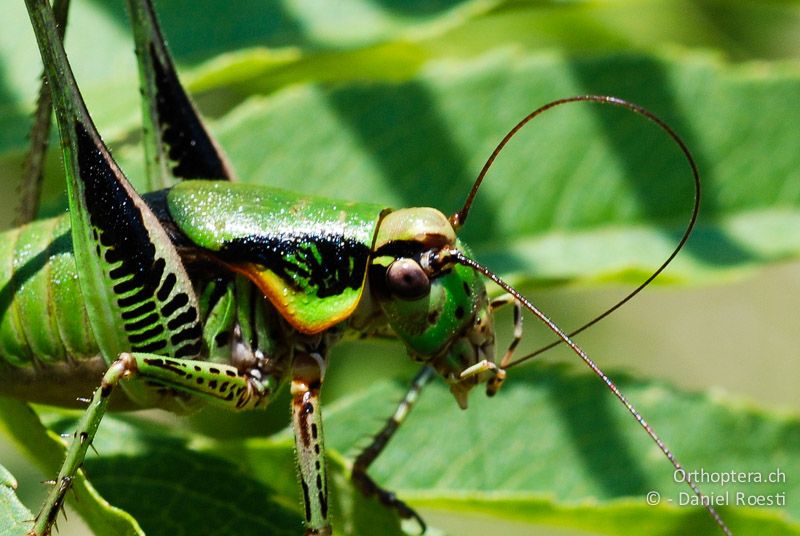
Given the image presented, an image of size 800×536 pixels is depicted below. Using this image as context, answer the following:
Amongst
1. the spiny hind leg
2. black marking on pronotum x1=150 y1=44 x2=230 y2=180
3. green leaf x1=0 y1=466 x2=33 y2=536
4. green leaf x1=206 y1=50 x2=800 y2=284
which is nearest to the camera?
green leaf x1=0 y1=466 x2=33 y2=536

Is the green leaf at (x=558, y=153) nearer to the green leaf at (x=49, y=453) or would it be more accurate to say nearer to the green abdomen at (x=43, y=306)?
the green abdomen at (x=43, y=306)

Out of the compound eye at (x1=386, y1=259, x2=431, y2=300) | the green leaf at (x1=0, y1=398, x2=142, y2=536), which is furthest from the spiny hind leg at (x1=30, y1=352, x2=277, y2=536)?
the compound eye at (x1=386, y1=259, x2=431, y2=300)

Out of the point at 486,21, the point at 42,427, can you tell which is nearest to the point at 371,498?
the point at 42,427

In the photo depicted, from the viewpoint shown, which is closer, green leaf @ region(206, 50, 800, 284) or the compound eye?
the compound eye

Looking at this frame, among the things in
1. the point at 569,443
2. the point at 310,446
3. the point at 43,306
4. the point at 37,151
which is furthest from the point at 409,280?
the point at 37,151

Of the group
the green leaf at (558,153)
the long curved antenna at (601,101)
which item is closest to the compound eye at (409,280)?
the long curved antenna at (601,101)

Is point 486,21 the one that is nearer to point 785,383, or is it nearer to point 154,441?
point 154,441

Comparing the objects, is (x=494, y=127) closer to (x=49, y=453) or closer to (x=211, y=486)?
(x=211, y=486)

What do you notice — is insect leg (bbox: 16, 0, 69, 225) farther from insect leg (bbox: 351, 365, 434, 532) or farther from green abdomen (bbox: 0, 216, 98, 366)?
insect leg (bbox: 351, 365, 434, 532)
